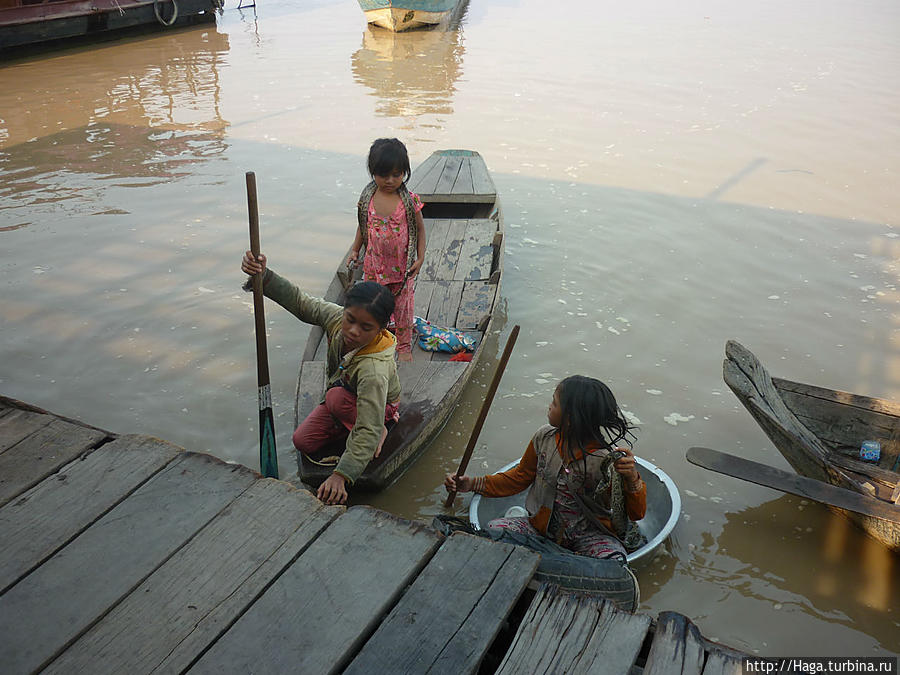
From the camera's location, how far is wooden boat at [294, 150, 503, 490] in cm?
337

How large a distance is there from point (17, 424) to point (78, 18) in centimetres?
1234

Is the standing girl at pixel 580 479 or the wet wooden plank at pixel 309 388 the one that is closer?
the standing girl at pixel 580 479

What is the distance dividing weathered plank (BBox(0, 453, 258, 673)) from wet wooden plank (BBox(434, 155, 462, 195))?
418cm

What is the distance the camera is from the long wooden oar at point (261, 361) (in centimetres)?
289

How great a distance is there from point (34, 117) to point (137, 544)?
352 inches

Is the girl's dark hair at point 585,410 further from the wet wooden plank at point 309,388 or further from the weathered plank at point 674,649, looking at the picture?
the wet wooden plank at point 309,388

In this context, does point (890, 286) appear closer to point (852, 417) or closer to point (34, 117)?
point (852, 417)

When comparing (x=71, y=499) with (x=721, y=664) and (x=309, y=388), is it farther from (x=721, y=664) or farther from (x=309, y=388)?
(x=721, y=664)

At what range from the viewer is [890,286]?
18.9 ft

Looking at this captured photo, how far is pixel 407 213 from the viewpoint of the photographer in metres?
4.02

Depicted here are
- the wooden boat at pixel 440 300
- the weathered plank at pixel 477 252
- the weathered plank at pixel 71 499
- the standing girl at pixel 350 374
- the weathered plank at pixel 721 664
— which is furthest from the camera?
the weathered plank at pixel 477 252

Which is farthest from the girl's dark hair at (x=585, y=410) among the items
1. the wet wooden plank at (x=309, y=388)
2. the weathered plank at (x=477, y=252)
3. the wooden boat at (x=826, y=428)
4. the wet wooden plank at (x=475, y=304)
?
the weathered plank at (x=477, y=252)

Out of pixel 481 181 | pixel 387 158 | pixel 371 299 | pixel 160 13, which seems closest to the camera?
pixel 371 299

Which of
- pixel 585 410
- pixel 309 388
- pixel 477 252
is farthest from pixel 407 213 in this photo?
pixel 585 410
